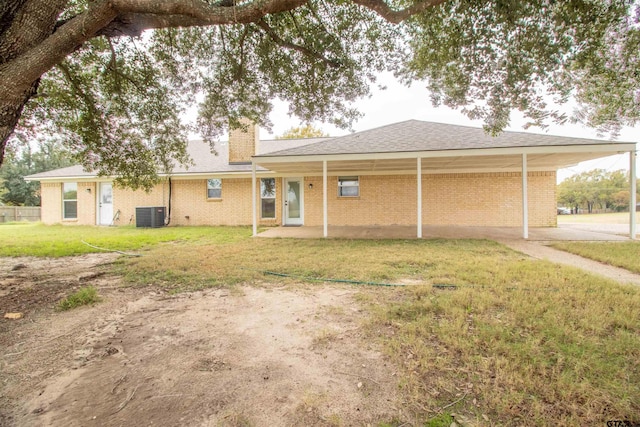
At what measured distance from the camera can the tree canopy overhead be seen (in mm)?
3311

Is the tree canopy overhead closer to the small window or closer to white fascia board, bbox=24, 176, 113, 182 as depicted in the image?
the small window

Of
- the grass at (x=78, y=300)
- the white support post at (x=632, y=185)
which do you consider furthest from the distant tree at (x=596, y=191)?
the grass at (x=78, y=300)

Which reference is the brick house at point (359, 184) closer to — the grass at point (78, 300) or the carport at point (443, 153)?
the carport at point (443, 153)

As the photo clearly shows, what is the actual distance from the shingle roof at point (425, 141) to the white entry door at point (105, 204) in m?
10.9

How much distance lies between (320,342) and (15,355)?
261 centimetres

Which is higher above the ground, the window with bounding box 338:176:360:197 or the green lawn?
the window with bounding box 338:176:360:197

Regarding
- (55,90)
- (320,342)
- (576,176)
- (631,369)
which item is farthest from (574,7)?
(576,176)

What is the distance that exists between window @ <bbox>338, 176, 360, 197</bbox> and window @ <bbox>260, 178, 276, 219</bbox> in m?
3.16

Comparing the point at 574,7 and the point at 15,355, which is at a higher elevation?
the point at 574,7

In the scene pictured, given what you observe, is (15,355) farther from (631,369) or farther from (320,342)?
(631,369)

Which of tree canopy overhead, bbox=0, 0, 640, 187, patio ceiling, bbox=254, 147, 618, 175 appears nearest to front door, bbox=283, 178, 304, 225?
patio ceiling, bbox=254, 147, 618, 175

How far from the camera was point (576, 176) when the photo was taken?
154 ft

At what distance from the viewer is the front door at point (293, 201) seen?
13703 millimetres

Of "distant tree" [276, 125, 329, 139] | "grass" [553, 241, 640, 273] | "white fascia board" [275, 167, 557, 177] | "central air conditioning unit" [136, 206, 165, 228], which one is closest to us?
"grass" [553, 241, 640, 273]
